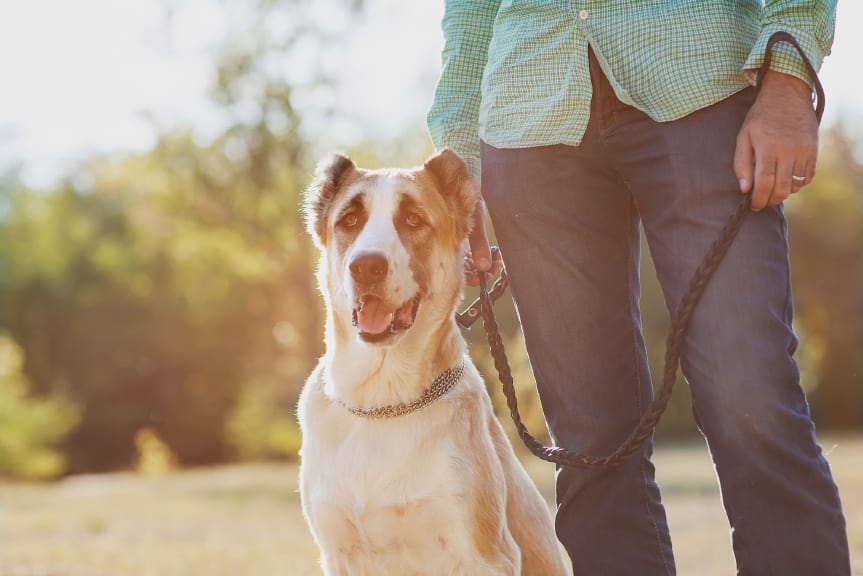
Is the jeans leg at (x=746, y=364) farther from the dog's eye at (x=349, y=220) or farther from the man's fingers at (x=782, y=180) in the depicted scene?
the dog's eye at (x=349, y=220)

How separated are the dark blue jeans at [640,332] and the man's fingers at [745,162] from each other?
2.0 inches

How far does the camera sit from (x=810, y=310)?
32.9 meters

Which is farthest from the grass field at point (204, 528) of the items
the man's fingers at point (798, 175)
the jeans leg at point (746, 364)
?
the man's fingers at point (798, 175)

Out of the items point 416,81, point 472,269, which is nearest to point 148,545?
point 472,269

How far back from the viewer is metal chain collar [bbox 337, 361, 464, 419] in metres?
3.31

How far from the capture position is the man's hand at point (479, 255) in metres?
3.53

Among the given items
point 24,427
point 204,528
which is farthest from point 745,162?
point 24,427

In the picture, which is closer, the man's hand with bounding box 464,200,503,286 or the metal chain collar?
the metal chain collar

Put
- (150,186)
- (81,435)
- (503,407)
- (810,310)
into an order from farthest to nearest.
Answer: (810,310) → (81,435) → (150,186) → (503,407)

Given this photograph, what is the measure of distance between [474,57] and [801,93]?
1.21 m

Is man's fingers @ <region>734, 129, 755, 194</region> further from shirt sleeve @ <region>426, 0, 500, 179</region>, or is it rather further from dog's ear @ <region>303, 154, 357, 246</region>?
dog's ear @ <region>303, 154, 357, 246</region>

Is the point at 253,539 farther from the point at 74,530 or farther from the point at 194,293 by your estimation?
the point at 194,293

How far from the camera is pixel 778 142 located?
2490 mm

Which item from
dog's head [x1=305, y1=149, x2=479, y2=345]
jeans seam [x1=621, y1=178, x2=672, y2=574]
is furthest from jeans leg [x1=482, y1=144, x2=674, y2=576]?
dog's head [x1=305, y1=149, x2=479, y2=345]
